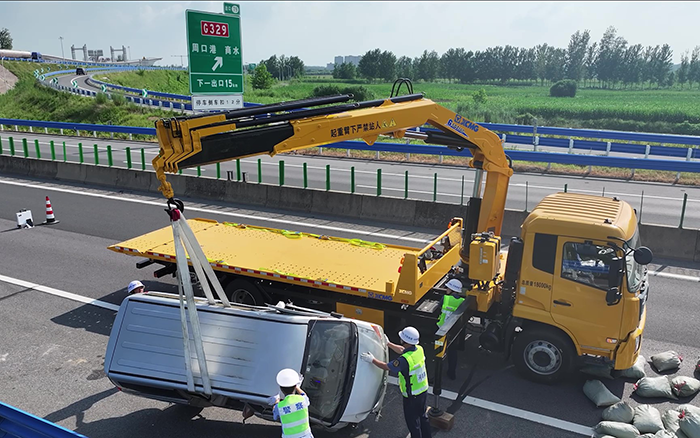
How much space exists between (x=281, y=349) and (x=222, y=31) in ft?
34.1

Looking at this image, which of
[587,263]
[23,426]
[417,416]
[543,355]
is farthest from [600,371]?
[23,426]

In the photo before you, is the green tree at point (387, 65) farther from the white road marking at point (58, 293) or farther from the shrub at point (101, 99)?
the white road marking at point (58, 293)

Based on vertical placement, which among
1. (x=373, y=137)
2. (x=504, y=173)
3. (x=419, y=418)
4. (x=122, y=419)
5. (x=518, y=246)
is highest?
(x=373, y=137)

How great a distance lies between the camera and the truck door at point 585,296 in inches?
281

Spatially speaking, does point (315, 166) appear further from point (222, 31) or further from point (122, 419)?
point (122, 419)

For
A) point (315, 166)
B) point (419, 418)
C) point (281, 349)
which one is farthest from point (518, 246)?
point (315, 166)

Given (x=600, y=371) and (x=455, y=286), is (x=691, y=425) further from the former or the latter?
(x=455, y=286)

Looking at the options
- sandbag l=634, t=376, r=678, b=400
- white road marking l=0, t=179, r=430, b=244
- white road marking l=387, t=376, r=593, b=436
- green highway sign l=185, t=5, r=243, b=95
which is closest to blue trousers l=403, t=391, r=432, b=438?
white road marking l=387, t=376, r=593, b=436

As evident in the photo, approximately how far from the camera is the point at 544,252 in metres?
7.44

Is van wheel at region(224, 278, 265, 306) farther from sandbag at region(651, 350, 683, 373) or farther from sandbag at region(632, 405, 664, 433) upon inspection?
sandbag at region(651, 350, 683, 373)

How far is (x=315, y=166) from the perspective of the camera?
24.5 meters

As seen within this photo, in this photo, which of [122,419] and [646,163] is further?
[646,163]

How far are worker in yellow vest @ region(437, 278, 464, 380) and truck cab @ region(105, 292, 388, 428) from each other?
1.34 m

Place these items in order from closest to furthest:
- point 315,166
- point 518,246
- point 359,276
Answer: point 518,246 → point 359,276 → point 315,166
